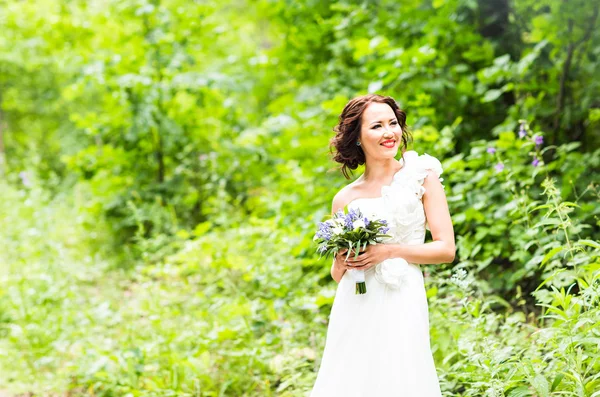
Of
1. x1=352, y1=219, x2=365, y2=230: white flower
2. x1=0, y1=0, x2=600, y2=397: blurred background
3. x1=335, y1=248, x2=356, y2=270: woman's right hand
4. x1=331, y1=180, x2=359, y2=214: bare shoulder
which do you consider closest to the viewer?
x1=352, y1=219, x2=365, y2=230: white flower

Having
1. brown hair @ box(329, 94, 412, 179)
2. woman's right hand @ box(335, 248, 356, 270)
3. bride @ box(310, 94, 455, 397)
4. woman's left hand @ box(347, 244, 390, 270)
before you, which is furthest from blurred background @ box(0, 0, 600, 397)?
brown hair @ box(329, 94, 412, 179)

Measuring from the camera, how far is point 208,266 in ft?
17.0

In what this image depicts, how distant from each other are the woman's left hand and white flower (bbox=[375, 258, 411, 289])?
5 cm

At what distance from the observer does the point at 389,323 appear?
2404 millimetres

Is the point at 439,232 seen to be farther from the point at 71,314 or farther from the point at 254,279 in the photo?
the point at 71,314

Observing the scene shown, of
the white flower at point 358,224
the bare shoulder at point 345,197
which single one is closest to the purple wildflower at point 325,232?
the white flower at point 358,224

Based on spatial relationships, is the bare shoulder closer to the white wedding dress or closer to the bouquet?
the white wedding dress

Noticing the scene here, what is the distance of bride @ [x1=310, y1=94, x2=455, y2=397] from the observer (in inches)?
93.2

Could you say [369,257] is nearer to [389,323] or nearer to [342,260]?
[342,260]

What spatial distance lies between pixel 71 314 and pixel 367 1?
408cm

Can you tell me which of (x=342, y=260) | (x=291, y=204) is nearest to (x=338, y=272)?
(x=342, y=260)

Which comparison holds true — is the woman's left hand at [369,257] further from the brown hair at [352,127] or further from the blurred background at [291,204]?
the brown hair at [352,127]

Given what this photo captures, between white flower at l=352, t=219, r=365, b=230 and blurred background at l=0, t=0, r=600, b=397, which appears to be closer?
white flower at l=352, t=219, r=365, b=230

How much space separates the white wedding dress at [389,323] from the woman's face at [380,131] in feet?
0.40
